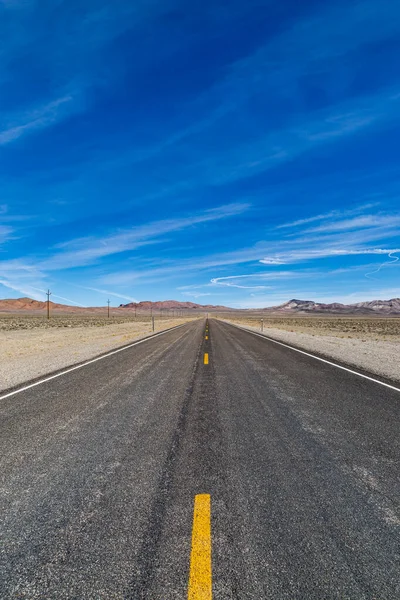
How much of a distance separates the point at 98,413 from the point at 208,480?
2969mm

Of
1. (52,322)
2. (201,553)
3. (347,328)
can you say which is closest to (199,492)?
(201,553)

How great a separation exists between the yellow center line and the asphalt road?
0.16ft

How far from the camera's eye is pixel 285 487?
321 centimetres

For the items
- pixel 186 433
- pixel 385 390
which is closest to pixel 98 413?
pixel 186 433

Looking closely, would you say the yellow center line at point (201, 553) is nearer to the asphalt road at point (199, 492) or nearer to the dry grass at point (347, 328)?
the asphalt road at point (199, 492)

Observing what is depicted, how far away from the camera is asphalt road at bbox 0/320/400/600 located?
211 centimetres

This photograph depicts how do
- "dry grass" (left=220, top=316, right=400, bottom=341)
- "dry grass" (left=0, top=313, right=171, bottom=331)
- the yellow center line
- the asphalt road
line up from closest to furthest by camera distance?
the yellow center line → the asphalt road → "dry grass" (left=220, top=316, right=400, bottom=341) → "dry grass" (left=0, top=313, right=171, bottom=331)

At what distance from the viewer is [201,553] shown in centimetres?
228

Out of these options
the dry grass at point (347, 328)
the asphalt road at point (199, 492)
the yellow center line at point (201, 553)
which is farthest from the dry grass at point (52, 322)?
the yellow center line at point (201, 553)

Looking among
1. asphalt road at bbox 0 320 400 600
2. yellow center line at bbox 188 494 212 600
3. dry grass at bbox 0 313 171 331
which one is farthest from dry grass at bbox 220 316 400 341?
yellow center line at bbox 188 494 212 600

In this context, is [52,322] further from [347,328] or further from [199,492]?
[199,492]

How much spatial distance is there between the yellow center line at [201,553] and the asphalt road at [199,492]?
2.0 inches

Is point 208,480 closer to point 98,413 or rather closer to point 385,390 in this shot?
point 98,413

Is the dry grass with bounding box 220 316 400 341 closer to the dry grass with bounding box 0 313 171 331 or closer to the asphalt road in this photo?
the asphalt road
